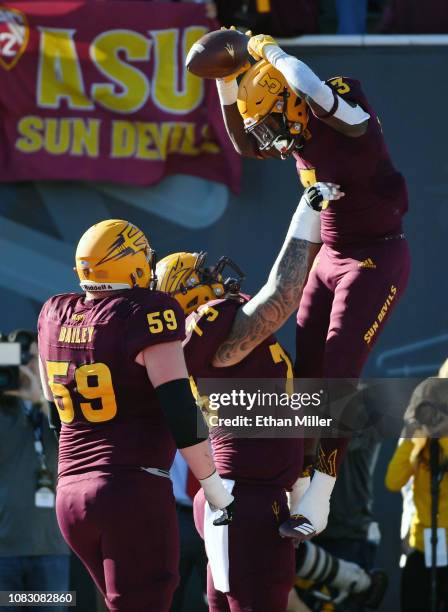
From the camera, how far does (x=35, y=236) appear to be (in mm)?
8789

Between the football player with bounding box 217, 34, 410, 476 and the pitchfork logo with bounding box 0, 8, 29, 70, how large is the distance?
3529mm

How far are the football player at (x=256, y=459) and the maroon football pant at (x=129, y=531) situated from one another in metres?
0.35

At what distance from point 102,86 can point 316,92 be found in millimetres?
3865

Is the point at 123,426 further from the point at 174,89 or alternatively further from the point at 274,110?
the point at 174,89

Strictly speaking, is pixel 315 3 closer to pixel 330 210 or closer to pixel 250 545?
pixel 330 210

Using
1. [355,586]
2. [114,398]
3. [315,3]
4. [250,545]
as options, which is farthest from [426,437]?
[315,3]

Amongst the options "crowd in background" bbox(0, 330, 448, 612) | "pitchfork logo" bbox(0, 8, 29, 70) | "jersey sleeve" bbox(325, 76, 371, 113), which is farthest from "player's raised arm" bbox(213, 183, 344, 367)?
"pitchfork logo" bbox(0, 8, 29, 70)

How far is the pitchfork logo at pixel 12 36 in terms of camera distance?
8.45 m

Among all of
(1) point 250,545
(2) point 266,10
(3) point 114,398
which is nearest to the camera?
(3) point 114,398

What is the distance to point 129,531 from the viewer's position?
4.73 meters

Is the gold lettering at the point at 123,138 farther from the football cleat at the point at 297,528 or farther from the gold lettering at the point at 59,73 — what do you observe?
the football cleat at the point at 297,528

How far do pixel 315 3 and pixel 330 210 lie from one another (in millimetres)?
3885

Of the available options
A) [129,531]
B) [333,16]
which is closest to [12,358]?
[129,531]

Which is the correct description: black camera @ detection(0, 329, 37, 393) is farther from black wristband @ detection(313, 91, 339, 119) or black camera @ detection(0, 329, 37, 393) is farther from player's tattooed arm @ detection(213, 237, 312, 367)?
black wristband @ detection(313, 91, 339, 119)
